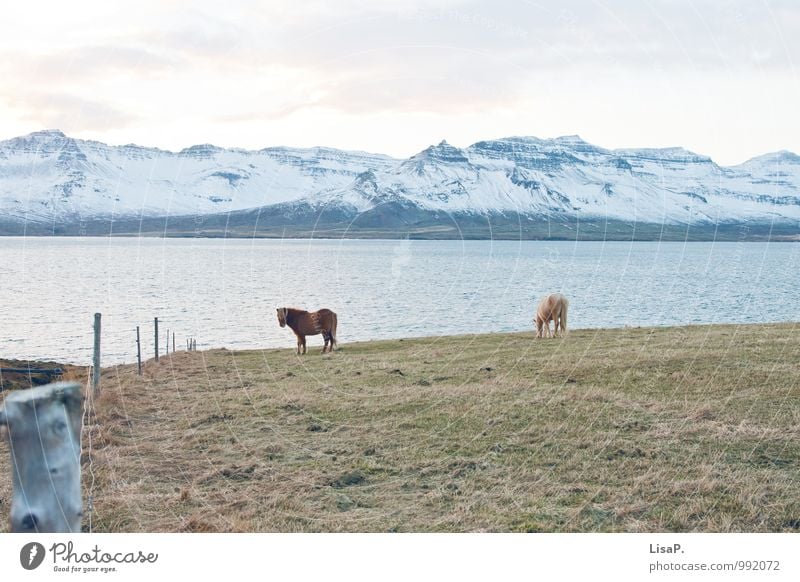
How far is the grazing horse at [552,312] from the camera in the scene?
1188 inches

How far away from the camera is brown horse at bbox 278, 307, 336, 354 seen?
93.6 feet

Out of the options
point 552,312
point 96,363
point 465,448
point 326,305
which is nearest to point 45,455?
point 465,448

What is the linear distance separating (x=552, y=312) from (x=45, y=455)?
26092 mm

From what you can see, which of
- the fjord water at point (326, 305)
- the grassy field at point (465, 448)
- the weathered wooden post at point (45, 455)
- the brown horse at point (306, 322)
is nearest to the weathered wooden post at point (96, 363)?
the grassy field at point (465, 448)

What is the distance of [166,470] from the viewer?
11414 mm

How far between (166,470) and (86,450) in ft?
6.25

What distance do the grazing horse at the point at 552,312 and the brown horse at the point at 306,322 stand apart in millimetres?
8738

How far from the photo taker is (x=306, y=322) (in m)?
28.8

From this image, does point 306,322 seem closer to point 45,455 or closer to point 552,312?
point 552,312

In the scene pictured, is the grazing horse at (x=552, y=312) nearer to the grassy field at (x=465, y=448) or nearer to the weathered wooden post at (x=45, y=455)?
the grassy field at (x=465, y=448)
